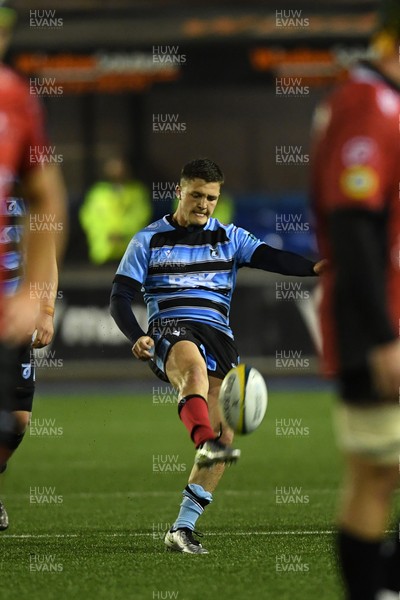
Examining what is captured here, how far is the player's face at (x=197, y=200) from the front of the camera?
7.30 meters

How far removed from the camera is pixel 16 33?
19.7 metres

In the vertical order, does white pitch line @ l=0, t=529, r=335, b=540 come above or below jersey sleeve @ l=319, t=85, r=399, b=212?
below

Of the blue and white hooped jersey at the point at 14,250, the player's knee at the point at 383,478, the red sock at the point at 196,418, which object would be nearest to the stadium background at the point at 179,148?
the red sock at the point at 196,418

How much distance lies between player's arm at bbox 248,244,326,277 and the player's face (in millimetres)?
327

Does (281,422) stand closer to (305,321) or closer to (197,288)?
(305,321)

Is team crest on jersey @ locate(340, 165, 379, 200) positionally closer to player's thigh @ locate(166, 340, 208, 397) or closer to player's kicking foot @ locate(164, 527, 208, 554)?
player's thigh @ locate(166, 340, 208, 397)

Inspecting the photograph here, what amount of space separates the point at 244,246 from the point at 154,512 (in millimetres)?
1901

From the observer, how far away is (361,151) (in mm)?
3896

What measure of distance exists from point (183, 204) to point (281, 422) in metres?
6.46

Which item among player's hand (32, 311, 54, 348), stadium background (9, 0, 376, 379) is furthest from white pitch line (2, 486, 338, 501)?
stadium background (9, 0, 376, 379)

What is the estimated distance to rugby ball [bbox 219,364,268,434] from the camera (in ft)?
21.9

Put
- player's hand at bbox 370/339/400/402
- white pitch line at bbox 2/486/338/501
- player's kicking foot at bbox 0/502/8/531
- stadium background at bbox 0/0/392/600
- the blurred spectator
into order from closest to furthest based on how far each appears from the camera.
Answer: player's hand at bbox 370/339/400/402, player's kicking foot at bbox 0/502/8/531, white pitch line at bbox 2/486/338/501, stadium background at bbox 0/0/392/600, the blurred spectator

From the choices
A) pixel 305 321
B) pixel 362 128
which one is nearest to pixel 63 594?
pixel 362 128

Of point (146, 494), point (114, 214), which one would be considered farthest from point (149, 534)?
point (114, 214)
